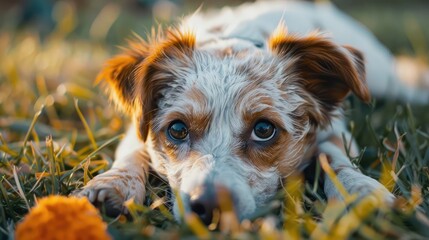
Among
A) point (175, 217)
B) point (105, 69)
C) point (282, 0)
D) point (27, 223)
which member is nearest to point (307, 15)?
point (282, 0)

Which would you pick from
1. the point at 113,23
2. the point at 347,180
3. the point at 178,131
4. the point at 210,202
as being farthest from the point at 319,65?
the point at 113,23

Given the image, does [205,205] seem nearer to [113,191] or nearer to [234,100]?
[113,191]

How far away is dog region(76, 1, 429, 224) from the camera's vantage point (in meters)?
2.92

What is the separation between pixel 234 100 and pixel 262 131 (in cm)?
23

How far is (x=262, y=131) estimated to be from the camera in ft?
10.3

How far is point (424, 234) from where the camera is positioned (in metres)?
2.30

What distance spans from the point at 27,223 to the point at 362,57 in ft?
7.48

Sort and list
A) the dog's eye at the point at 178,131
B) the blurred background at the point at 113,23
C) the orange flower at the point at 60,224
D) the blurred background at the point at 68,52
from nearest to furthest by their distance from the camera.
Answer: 1. the orange flower at the point at 60,224
2. the dog's eye at the point at 178,131
3. the blurred background at the point at 68,52
4. the blurred background at the point at 113,23

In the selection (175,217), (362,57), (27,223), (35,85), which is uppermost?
(362,57)

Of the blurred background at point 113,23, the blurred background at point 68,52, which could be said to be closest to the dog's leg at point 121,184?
the blurred background at point 68,52

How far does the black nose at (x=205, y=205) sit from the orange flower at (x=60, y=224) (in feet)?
1.55

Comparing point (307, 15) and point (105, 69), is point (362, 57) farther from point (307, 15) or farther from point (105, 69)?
point (307, 15)

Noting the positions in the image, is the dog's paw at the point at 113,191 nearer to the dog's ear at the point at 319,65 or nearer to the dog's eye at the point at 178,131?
the dog's eye at the point at 178,131

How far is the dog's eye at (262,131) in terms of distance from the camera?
123 inches
